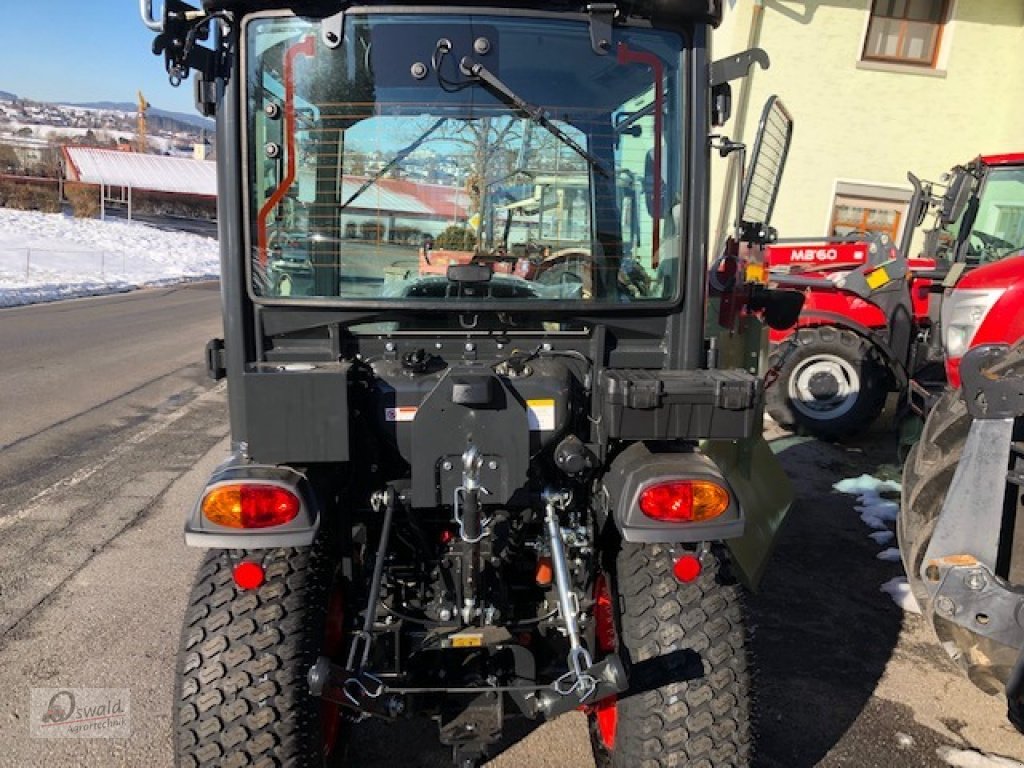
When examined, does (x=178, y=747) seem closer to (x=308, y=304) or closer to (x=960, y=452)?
(x=308, y=304)

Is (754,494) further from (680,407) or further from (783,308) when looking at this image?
(680,407)

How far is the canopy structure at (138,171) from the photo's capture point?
39281mm

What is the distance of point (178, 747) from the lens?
2.21 meters

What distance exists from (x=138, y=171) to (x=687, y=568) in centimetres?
4566

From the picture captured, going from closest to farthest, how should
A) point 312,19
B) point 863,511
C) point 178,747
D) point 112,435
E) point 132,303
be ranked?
point 178,747 → point 312,19 → point 863,511 → point 112,435 → point 132,303

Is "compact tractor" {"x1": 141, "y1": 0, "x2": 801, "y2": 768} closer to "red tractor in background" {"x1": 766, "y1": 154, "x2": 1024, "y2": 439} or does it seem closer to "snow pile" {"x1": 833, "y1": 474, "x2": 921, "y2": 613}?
"snow pile" {"x1": 833, "y1": 474, "x2": 921, "y2": 613}

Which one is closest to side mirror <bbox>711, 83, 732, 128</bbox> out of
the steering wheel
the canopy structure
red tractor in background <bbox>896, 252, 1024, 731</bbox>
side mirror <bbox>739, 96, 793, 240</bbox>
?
red tractor in background <bbox>896, 252, 1024, 731</bbox>

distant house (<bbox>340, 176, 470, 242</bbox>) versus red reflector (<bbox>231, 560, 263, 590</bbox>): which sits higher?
distant house (<bbox>340, 176, 470, 242</bbox>)

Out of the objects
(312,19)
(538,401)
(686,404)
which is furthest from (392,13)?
(686,404)

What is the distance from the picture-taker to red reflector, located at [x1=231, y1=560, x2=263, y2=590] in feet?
7.50

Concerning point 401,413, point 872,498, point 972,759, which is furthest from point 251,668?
point 872,498

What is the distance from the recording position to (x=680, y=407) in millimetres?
2307

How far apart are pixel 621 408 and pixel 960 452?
1.21m

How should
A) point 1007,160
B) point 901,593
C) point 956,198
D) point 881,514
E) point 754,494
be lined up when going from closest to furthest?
point 901,593, point 754,494, point 881,514, point 956,198, point 1007,160
